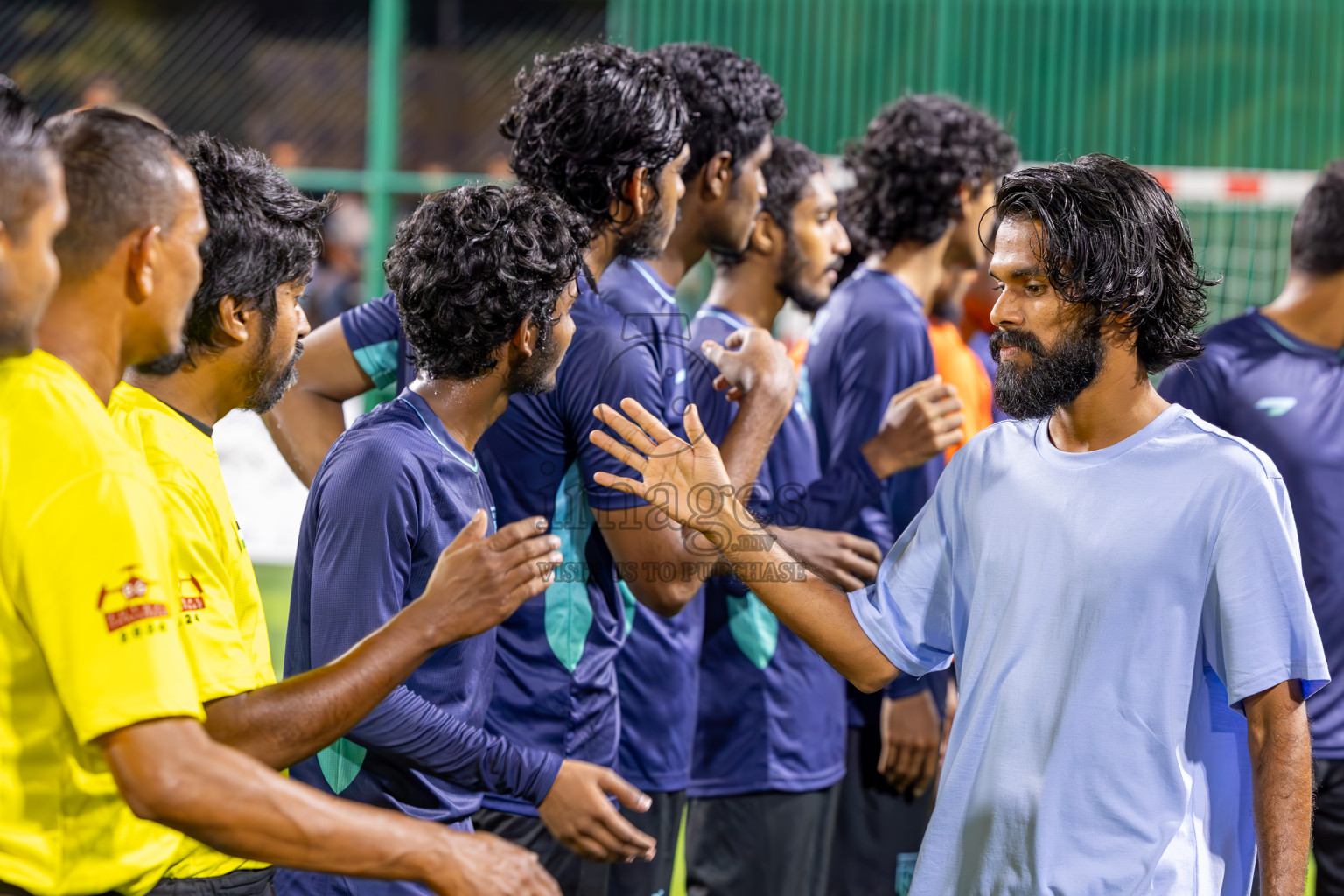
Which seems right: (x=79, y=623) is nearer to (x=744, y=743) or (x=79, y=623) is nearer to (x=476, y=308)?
(x=476, y=308)

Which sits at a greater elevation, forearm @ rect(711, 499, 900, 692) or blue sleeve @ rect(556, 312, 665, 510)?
blue sleeve @ rect(556, 312, 665, 510)

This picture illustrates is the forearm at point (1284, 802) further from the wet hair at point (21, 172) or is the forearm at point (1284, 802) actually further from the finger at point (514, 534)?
the wet hair at point (21, 172)

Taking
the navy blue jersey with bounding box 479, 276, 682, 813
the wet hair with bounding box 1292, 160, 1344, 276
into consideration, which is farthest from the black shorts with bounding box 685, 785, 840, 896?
the wet hair with bounding box 1292, 160, 1344, 276

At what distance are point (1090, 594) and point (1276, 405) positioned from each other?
180 centimetres

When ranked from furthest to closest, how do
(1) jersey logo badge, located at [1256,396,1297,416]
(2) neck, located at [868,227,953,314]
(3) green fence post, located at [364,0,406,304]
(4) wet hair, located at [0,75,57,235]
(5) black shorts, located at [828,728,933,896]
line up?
(3) green fence post, located at [364,0,406,304] < (2) neck, located at [868,227,953,314] < (5) black shorts, located at [828,728,933,896] < (1) jersey logo badge, located at [1256,396,1297,416] < (4) wet hair, located at [0,75,57,235]

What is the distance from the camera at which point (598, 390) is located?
2766mm

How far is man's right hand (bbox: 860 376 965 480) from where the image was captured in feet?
10.6

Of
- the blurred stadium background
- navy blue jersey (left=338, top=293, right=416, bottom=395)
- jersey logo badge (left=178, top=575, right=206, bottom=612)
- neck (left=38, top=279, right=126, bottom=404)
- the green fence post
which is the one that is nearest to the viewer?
neck (left=38, top=279, right=126, bottom=404)

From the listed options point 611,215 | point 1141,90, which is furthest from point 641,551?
point 1141,90

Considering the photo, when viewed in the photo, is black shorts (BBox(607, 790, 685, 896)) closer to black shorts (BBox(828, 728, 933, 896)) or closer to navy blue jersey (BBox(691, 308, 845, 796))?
navy blue jersey (BBox(691, 308, 845, 796))

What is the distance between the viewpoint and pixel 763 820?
11.5ft

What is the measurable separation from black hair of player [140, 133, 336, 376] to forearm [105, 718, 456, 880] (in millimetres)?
759

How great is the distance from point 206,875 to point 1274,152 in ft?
31.3

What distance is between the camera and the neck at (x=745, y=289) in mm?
4180
